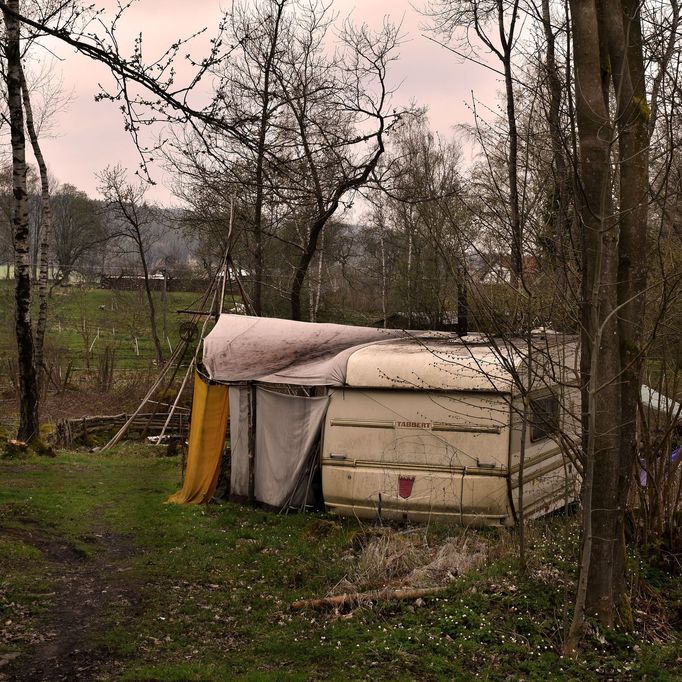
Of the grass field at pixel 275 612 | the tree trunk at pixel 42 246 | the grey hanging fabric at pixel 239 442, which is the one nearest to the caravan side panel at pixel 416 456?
the grass field at pixel 275 612

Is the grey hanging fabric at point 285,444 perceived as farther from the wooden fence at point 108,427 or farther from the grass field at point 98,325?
the grass field at point 98,325

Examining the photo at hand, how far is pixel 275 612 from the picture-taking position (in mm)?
7078

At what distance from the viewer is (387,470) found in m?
10.1

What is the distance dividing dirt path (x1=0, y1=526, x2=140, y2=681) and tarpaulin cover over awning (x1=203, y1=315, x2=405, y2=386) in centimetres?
313

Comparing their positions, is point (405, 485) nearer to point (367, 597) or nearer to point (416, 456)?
point (416, 456)

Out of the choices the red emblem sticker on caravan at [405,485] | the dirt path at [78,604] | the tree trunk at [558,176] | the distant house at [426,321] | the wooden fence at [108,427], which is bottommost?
the wooden fence at [108,427]

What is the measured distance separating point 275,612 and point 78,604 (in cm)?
175

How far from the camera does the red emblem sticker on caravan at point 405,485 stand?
992 cm

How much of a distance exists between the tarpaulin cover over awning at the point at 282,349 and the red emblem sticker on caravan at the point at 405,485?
153cm

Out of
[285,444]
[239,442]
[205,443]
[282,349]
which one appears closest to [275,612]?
[285,444]

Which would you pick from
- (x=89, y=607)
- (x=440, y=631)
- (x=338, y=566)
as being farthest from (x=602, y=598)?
(x=89, y=607)

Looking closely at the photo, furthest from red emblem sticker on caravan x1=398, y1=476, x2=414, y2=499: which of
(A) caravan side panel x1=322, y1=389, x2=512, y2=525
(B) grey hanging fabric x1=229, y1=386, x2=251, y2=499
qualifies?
(B) grey hanging fabric x1=229, y1=386, x2=251, y2=499

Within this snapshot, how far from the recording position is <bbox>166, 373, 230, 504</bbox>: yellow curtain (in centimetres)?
1183

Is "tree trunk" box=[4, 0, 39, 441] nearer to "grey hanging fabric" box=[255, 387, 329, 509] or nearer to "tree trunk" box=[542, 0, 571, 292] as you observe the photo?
"grey hanging fabric" box=[255, 387, 329, 509]
